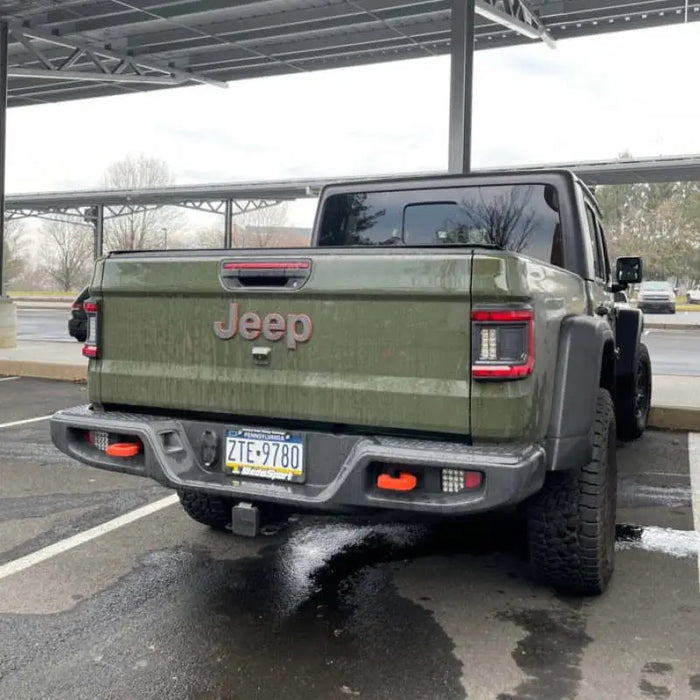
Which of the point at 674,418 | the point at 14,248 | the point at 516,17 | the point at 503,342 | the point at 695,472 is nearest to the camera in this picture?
the point at 503,342

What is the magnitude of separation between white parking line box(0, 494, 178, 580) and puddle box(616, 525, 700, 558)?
9.34 ft

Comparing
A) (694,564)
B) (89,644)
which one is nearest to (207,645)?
(89,644)

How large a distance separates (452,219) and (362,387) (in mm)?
1984

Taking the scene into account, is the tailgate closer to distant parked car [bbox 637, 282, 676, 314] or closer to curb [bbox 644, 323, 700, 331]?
curb [bbox 644, 323, 700, 331]

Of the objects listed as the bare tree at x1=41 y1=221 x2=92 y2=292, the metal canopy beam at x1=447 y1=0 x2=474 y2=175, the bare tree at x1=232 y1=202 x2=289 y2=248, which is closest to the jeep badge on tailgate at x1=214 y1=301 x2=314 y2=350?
the metal canopy beam at x1=447 y1=0 x2=474 y2=175

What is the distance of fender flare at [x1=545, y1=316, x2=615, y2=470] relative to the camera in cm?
326

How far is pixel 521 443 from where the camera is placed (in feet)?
10.1

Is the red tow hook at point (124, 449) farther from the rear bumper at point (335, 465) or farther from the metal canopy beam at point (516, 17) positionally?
the metal canopy beam at point (516, 17)

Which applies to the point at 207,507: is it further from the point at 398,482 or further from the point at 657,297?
the point at 657,297

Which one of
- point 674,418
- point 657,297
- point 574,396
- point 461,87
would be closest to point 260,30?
point 461,87

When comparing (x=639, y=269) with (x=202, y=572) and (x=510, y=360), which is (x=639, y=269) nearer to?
(x=510, y=360)

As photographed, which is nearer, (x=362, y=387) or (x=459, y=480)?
(x=459, y=480)

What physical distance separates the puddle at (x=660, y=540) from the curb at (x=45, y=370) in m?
8.28

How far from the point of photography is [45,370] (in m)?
11.5
